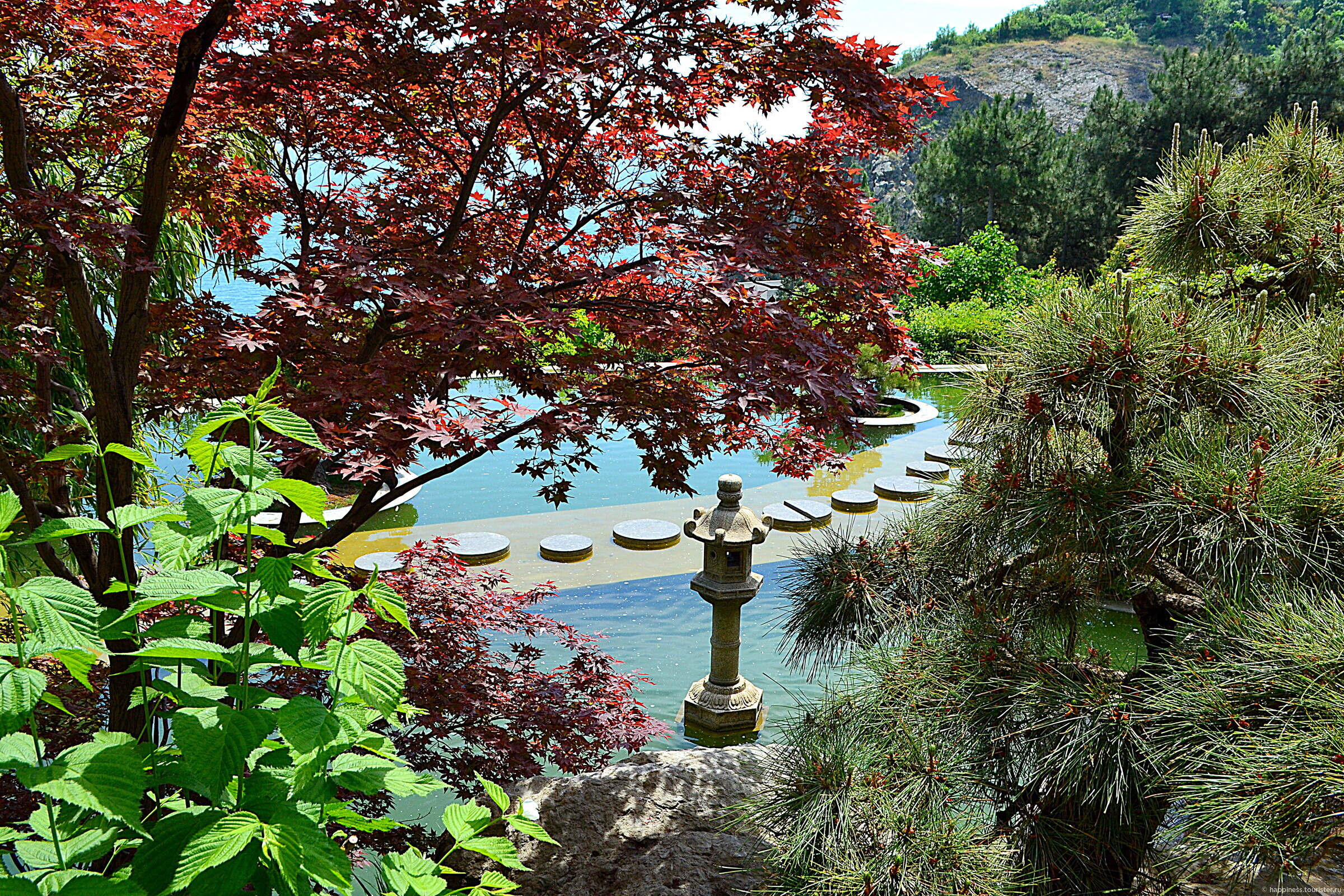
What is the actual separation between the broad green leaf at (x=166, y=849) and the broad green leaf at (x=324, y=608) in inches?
9.0

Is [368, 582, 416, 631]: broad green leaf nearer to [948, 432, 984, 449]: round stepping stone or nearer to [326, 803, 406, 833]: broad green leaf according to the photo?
[326, 803, 406, 833]: broad green leaf

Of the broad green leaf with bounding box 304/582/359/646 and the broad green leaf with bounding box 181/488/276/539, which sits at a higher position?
the broad green leaf with bounding box 181/488/276/539

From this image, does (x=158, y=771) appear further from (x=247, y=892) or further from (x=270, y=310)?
(x=270, y=310)

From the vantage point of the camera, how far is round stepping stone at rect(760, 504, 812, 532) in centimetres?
836

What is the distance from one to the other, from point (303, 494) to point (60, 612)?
0.94 feet

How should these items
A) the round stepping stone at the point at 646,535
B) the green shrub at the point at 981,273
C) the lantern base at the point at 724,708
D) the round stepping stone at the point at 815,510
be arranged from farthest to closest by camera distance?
the green shrub at the point at 981,273 → the round stepping stone at the point at 815,510 → the round stepping stone at the point at 646,535 → the lantern base at the point at 724,708

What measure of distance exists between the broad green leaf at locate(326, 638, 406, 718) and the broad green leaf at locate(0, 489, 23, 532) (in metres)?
0.39

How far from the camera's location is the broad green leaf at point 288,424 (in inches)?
44.9

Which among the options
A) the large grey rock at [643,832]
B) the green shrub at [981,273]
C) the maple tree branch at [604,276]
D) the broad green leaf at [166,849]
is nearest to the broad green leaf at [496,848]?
the broad green leaf at [166,849]

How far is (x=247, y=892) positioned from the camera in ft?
3.76

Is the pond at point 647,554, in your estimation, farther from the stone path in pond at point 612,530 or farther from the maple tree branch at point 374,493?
the maple tree branch at point 374,493

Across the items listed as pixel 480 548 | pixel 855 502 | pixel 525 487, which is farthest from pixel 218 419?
pixel 525 487

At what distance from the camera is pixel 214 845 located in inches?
37.2

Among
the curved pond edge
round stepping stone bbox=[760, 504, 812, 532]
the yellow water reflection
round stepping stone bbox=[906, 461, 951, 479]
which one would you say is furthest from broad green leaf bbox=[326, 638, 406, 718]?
the curved pond edge
